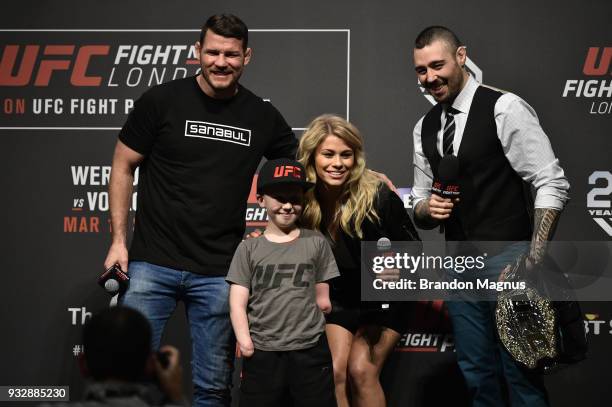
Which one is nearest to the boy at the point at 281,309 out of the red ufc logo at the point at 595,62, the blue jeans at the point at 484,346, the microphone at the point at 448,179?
the microphone at the point at 448,179

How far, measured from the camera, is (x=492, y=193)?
3.70 meters

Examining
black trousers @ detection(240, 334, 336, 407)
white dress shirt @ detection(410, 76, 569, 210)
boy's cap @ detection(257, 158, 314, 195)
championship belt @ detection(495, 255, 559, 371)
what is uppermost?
white dress shirt @ detection(410, 76, 569, 210)

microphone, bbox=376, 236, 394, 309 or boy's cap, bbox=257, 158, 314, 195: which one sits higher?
boy's cap, bbox=257, 158, 314, 195

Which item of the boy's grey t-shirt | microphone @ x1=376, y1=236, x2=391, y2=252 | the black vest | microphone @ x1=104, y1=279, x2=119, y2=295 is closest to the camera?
the boy's grey t-shirt

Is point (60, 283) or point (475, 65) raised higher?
point (475, 65)

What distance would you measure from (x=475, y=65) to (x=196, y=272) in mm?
2064

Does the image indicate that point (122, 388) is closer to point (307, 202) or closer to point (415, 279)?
point (307, 202)

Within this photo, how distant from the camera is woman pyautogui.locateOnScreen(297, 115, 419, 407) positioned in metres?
3.71

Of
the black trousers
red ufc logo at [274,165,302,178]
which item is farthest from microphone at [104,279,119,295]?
red ufc logo at [274,165,302,178]

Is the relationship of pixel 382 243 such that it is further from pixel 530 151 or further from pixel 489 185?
pixel 530 151

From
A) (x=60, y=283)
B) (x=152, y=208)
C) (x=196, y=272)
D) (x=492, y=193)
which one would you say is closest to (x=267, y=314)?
(x=196, y=272)

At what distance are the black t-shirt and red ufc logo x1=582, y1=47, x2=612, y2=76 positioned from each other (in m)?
2.05

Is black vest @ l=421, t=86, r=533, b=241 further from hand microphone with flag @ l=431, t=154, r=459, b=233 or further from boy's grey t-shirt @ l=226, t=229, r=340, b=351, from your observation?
boy's grey t-shirt @ l=226, t=229, r=340, b=351

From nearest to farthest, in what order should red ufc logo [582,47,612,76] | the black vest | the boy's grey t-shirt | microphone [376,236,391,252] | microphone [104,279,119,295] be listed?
the boy's grey t-shirt
microphone [104,279,119,295]
the black vest
microphone [376,236,391,252]
red ufc logo [582,47,612,76]
